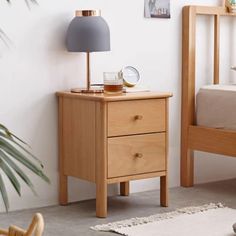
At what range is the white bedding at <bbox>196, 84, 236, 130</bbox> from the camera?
3.25m

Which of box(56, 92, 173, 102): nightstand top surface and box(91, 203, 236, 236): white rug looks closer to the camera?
box(91, 203, 236, 236): white rug

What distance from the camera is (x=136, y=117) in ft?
9.29

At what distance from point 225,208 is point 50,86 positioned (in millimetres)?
1000

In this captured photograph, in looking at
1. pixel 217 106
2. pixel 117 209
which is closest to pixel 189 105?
pixel 217 106

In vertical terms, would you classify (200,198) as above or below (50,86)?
below

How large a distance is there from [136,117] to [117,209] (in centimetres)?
45

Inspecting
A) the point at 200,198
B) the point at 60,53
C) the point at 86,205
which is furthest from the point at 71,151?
the point at 200,198

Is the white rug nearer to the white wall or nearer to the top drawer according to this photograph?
the top drawer

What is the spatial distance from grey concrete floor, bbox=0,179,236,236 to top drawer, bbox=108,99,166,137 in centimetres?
37

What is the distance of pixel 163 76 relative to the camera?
343 centimetres

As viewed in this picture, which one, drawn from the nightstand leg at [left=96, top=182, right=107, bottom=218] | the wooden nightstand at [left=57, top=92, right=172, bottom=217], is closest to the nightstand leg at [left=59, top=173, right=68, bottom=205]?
the wooden nightstand at [left=57, top=92, right=172, bottom=217]

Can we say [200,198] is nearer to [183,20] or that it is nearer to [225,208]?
[225,208]

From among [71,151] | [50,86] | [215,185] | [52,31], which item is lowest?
[215,185]

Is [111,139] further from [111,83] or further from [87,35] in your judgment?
[87,35]
